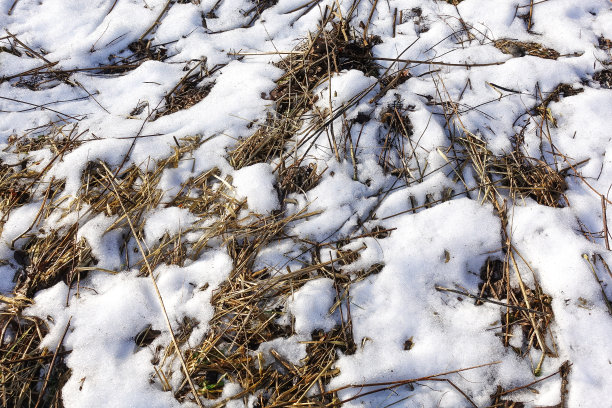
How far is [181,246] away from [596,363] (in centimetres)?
194

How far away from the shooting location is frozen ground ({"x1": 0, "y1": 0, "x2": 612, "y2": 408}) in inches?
60.6

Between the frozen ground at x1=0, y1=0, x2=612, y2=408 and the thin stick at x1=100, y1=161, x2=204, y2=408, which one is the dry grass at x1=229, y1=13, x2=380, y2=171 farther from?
the thin stick at x1=100, y1=161, x2=204, y2=408

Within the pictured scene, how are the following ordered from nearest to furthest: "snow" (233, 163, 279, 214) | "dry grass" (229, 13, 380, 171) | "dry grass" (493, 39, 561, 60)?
"snow" (233, 163, 279, 214) → "dry grass" (229, 13, 380, 171) → "dry grass" (493, 39, 561, 60)

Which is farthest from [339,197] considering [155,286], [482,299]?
[155,286]

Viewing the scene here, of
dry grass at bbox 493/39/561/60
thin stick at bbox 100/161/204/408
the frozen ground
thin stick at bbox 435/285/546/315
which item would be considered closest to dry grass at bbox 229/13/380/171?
the frozen ground

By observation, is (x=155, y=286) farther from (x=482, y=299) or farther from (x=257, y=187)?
(x=482, y=299)

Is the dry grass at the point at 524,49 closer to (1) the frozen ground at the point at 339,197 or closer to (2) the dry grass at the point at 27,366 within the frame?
(1) the frozen ground at the point at 339,197

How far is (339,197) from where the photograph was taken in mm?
1898

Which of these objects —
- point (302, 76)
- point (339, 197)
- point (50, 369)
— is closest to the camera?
point (50, 369)

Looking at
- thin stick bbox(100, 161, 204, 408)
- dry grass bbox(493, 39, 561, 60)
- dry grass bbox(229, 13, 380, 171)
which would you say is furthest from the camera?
dry grass bbox(493, 39, 561, 60)

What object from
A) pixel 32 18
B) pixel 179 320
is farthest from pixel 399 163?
pixel 32 18

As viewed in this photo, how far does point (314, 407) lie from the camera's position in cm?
145

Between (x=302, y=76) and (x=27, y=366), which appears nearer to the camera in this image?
(x=27, y=366)

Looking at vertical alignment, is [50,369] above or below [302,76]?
below
